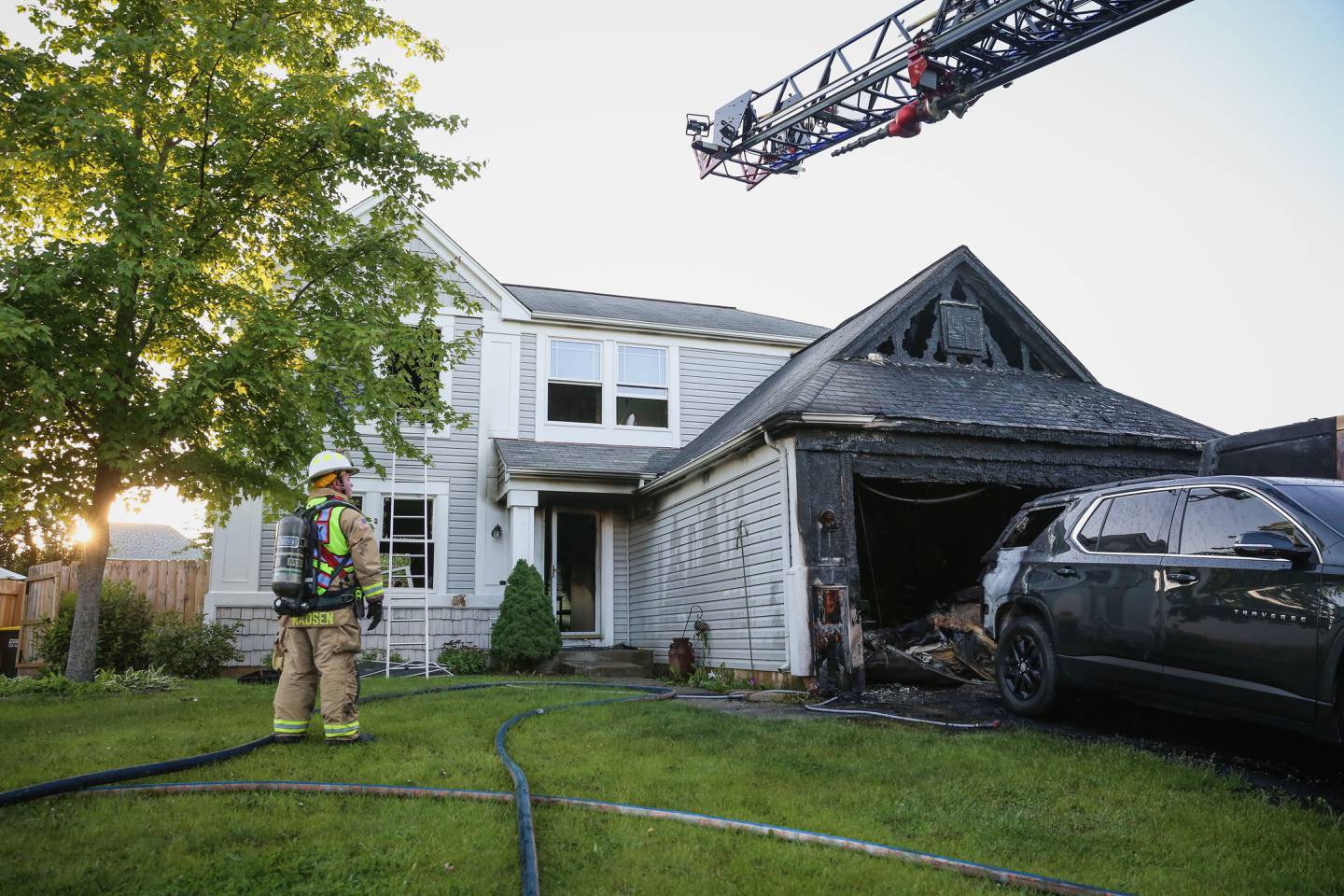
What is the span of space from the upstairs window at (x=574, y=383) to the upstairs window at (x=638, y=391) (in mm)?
417

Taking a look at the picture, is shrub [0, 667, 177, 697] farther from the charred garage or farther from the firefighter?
the charred garage

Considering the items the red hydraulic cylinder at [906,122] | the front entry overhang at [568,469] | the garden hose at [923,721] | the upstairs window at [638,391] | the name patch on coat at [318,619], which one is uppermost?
the red hydraulic cylinder at [906,122]

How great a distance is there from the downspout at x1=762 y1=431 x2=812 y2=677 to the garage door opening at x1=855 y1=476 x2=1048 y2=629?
398cm

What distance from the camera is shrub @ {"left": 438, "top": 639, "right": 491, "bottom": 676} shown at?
13750mm

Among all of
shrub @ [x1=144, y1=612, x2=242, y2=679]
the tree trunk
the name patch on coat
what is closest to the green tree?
the tree trunk

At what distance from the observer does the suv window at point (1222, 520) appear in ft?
17.3

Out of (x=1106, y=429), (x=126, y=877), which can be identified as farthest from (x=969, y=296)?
(x=126, y=877)

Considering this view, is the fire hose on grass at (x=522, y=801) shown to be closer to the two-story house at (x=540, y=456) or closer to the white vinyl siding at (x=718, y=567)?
the white vinyl siding at (x=718, y=567)

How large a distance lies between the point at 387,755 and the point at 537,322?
11.7 metres

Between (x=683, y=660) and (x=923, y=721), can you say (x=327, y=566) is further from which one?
(x=683, y=660)

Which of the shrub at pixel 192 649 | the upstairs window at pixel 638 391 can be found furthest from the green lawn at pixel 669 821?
the upstairs window at pixel 638 391

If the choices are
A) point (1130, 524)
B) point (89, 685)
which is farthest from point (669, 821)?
point (89, 685)

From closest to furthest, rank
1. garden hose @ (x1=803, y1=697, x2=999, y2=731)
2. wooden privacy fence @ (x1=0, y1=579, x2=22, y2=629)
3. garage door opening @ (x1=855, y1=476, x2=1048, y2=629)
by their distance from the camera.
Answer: garden hose @ (x1=803, y1=697, x2=999, y2=731) < garage door opening @ (x1=855, y1=476, x2=1048, y2=629) < wooden privacy fence @ (x1=0, y1=579, x2=22, y2=629)

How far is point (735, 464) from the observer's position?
11.7 meters
